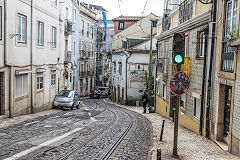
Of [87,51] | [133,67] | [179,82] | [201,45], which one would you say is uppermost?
[87,51]

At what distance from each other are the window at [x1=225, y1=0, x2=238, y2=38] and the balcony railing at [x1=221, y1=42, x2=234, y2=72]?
456 mm

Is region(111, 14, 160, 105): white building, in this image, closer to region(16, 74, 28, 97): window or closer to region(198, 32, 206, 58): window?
region(16, 74, 28, 97): window

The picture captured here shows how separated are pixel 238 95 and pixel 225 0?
3.48m

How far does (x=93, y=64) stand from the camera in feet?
182

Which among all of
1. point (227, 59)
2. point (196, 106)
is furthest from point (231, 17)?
point (196, 106)

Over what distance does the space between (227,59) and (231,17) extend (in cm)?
132

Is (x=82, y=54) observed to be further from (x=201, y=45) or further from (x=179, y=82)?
(x=179, y=82)

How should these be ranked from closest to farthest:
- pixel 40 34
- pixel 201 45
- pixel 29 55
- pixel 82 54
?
pixel 201 45 → pixel 29 55 → pixel 40 34 → pixel 82 54

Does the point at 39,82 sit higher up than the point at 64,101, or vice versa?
the point at 39,82

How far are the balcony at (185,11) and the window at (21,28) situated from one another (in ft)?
28.2

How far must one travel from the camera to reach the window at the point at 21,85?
16406 mm

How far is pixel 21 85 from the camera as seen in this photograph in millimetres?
16859

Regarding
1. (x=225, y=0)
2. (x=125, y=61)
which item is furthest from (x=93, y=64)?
(x=225, y=0)

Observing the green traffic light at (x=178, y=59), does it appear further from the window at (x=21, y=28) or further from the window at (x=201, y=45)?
the window at (x=21, y=28)
